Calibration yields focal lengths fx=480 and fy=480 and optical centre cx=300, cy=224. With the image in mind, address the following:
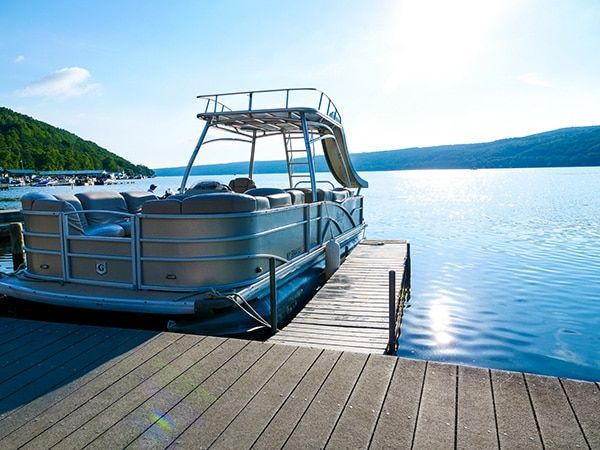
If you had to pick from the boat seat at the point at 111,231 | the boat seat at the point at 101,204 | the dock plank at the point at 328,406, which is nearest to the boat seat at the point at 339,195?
the boat seat at the point at 101,204

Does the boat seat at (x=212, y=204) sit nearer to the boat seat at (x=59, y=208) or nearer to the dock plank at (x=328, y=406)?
the boat seat at (x=59, y=208)

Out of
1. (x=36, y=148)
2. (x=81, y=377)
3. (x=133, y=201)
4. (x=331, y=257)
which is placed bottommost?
(x=331, y=257)

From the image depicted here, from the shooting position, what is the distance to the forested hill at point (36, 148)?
111 m

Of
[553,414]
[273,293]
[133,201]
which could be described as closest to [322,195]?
[133,201]

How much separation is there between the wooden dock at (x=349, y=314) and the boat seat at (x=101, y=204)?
3.07 meters

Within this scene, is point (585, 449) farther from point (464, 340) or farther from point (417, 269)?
point (417, 269)

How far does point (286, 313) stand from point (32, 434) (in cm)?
458

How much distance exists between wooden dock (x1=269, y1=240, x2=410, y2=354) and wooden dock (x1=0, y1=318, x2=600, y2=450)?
1240mm

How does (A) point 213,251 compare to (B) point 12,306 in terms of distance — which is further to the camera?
(B) point 12,306

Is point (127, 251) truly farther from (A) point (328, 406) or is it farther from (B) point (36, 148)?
(B) point (36, 148)

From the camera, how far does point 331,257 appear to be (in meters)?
9.24

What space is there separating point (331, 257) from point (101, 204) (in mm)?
4294

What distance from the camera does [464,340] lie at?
8414 mm

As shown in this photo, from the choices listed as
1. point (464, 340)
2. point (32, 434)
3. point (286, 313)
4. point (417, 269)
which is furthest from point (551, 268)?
point (32, 434)
